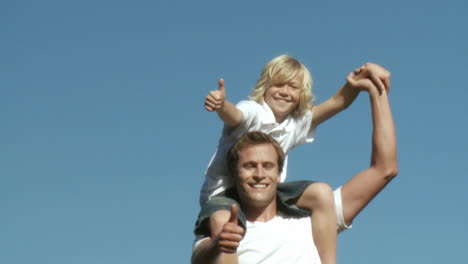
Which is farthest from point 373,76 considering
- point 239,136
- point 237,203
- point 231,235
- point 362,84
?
point 231,235

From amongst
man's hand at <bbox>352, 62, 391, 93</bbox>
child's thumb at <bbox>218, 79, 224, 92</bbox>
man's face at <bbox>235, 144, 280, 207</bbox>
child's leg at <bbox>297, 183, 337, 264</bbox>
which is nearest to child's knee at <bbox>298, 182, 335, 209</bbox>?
child's leg at <bbox>297, 183, 337, 264</bbox>

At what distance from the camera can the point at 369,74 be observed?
374 inches

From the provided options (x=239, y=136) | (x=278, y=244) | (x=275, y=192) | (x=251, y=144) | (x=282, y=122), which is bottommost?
(x=278, y=244)

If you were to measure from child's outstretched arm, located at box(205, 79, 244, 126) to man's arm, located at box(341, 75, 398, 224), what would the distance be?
4.10 ft

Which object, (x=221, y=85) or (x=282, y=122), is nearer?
(x=221, y=85)

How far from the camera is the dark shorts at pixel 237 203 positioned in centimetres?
884

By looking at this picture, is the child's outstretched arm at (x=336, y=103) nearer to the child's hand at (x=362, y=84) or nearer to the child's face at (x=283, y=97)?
the child's hand at (x=362, y=84)

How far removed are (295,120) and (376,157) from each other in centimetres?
117

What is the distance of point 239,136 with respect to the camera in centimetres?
941

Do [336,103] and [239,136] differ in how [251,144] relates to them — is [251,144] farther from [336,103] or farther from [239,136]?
[336,103]

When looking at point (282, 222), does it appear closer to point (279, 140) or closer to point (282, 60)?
point (279, 140)

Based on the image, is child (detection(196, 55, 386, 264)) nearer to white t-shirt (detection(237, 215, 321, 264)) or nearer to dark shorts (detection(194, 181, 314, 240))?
dark shorts (detection(194, 181, 314, 240))

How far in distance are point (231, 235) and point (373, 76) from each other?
2771 millimetres

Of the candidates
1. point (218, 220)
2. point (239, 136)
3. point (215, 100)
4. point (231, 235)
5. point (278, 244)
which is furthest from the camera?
point (239, 136)
